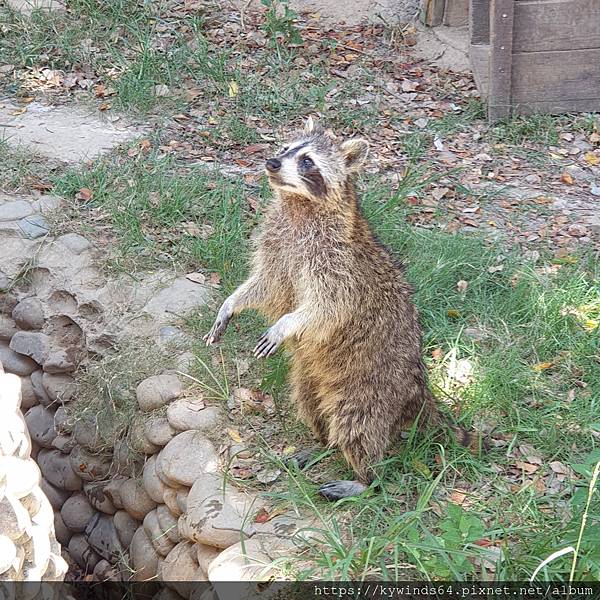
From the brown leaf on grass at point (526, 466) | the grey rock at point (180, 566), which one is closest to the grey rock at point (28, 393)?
the grey rock at point (180, 566)

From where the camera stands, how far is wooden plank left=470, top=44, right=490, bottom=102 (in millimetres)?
6891

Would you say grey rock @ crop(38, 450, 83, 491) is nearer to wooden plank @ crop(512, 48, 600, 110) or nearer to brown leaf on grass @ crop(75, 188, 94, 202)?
brown leaf on grass @ crop(75, 188, 94, 202)

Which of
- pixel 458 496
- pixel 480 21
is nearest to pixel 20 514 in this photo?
pixel 458 496

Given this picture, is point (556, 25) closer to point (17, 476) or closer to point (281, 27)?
point (281, 27)

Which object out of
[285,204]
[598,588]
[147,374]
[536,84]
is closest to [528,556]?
[598,588]

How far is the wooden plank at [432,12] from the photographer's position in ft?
25.3

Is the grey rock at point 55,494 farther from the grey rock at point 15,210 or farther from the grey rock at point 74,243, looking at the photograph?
the grey rock at point 15,210

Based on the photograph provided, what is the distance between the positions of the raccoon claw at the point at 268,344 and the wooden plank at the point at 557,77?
12.1 ft

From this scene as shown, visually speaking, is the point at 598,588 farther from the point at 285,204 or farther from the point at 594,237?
the point at 594,237

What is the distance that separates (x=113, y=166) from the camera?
583 centimetres

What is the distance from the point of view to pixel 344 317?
377cm

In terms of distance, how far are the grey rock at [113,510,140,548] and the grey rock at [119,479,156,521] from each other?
6cm

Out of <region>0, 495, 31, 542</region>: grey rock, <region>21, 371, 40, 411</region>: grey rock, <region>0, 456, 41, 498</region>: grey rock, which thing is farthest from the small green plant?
<region>0, 495, 31, 542</region>: grey rock

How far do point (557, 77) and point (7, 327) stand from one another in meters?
4.22
